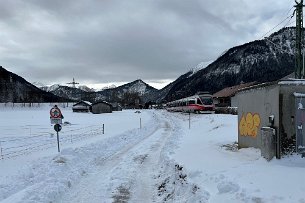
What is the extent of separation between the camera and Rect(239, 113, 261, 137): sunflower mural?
13445 mm

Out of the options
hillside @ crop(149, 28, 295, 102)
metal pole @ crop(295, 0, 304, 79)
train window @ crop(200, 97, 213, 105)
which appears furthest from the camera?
hillside @ crop(149, 28, 295, 102)

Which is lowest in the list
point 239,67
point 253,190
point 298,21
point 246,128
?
point 253,190

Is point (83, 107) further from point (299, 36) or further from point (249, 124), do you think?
point (249, 124)

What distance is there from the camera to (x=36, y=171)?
13.0m

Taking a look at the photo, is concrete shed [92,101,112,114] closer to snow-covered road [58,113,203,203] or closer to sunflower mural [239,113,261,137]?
snow-covered road [58,113,203,203]

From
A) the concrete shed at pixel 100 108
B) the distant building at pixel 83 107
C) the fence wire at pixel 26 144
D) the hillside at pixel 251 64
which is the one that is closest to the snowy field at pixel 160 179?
the fence wire at pixel 26 144

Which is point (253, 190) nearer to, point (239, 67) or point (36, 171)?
point (36, 171)

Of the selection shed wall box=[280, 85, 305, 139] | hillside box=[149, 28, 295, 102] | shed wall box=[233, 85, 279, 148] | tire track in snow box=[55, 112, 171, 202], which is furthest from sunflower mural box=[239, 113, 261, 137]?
hillside box=[149, 28, 295, 102]

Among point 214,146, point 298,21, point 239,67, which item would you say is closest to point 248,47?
point 239,67

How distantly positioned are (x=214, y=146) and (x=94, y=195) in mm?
8076

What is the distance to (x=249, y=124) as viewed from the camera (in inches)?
563

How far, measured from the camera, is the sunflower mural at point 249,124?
13445mm

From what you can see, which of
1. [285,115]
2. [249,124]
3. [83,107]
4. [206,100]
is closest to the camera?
[285,115]

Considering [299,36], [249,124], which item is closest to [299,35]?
[299,36]
